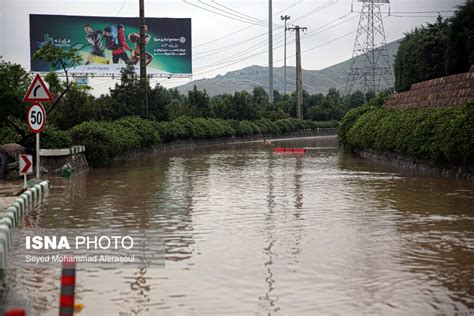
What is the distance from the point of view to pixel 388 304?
6.28 m

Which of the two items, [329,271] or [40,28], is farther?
[40,28]

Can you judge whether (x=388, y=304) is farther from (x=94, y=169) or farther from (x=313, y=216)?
(x=94, y=169)

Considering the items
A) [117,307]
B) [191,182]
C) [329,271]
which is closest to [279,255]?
[329,271]

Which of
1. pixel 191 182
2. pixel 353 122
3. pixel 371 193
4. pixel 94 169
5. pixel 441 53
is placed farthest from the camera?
Result: pixel 441 53

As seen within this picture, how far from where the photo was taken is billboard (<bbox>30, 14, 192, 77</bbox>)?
173 feet

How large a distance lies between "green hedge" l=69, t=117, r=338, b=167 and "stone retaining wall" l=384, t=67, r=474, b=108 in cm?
1236

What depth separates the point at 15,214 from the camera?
10.2 metres

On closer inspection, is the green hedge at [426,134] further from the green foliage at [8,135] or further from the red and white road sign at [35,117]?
the green foliage at [8,135]

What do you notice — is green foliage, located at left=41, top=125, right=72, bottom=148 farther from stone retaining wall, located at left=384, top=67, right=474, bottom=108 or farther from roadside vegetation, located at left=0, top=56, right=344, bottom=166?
stone retaining wall, located at left=384, top=67, right=474, bottom=108

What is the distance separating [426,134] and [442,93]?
537cm

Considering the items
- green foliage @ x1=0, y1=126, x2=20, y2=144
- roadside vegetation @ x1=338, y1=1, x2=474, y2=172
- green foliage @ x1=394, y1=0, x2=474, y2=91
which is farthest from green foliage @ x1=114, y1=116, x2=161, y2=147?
green foliage @ x1=394, y1=0, x2=474, y2=91

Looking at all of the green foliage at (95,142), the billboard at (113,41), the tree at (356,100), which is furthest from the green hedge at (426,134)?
the tree at (356,100)

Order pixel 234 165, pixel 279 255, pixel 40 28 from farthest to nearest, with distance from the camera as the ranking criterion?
pixel 40 28 < pixel 234 165 < pixel 279 255

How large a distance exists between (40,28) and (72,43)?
2.60m
